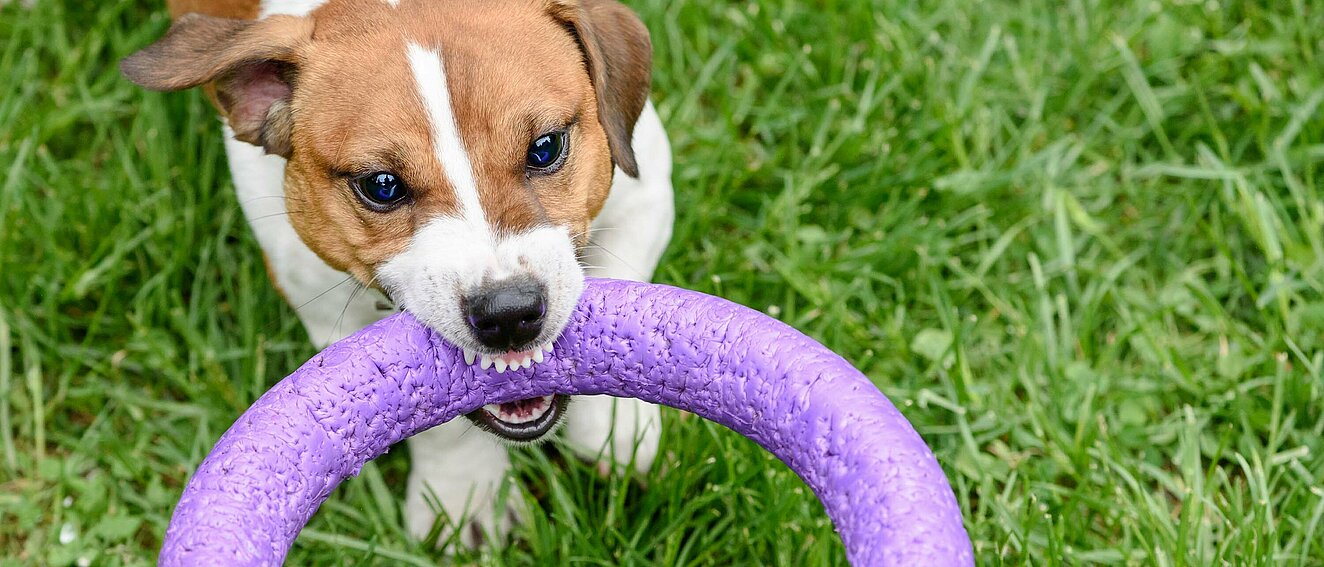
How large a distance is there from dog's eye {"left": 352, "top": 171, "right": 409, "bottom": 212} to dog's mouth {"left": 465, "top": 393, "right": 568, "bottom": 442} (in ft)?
2.16

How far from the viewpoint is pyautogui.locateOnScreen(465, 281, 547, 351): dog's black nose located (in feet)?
11.6

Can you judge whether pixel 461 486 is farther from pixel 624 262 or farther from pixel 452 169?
pixel 452 169

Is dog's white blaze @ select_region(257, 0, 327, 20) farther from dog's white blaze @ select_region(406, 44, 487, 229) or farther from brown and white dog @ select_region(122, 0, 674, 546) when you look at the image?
dog's white blaze @ select_region(406, 44, 487, 229)

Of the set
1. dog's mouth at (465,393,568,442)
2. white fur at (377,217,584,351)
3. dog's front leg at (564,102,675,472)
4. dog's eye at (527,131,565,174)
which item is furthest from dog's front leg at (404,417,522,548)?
dog's eye at (527,131,565,174)

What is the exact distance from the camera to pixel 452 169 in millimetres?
3672

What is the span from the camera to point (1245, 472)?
4.61m

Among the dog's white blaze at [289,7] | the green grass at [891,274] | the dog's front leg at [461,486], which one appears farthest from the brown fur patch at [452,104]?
the green grass at [891,274]

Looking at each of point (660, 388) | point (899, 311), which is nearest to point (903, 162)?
point (899, 311)

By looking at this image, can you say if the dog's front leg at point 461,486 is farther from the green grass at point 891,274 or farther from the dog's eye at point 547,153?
the dog's eye at point 547,153

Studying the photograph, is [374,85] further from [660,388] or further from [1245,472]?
[1245,472]

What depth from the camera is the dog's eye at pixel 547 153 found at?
3.85 metres

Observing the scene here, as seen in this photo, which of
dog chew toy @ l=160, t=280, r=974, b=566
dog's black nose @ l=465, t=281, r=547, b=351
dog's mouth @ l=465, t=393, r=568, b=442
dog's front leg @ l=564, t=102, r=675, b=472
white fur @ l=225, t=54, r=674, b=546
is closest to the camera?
dog chew toy @ l=160, t=280, r=974, b=566

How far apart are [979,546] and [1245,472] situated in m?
1.00

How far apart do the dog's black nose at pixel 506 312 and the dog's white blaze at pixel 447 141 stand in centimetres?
22
